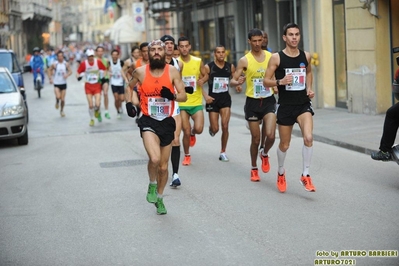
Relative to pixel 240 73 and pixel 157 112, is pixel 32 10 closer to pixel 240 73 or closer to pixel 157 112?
pixel 240 73

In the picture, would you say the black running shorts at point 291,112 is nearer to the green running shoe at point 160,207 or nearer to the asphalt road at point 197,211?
the asphalt road at point 197,211

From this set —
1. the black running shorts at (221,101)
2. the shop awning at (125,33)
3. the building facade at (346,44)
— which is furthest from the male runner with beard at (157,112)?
the shop awning at (125,33)

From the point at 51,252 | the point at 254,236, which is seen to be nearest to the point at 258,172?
the point at 254,236

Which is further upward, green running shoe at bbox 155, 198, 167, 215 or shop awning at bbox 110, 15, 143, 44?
shop awning at bbox 110, 15, 143, 44

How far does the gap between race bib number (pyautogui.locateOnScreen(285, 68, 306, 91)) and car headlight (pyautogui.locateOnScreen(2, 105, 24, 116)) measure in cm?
782

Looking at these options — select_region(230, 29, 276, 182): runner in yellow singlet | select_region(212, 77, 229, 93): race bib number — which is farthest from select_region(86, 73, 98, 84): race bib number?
select_region(230, 29, 276, 182): runner in yellow singlet

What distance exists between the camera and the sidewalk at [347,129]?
13666 mm

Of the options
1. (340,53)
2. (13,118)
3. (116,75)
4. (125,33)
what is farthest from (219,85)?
(125,33)

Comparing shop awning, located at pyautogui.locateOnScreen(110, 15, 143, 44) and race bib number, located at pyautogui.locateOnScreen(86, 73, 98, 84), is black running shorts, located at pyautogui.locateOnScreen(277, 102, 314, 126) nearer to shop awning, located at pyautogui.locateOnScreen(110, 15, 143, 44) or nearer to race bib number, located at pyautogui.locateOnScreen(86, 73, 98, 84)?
race bib number, located at pyautogui.locateOnScreen(86, 73, 98, 84)

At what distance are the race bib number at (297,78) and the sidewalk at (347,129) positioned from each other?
364 centimetres

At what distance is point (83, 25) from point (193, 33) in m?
106

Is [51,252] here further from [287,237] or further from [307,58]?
[307,58]

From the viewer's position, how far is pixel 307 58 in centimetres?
962

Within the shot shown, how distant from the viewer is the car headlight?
15.9m
